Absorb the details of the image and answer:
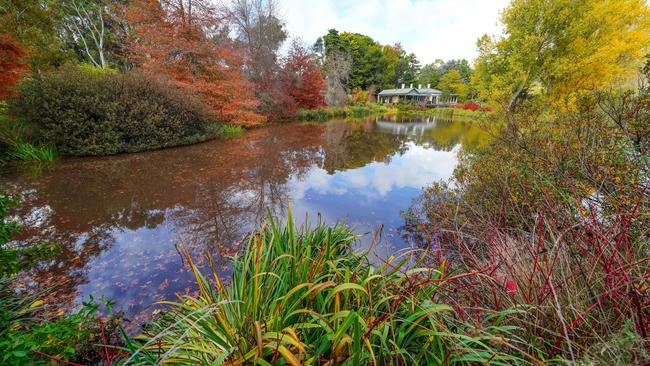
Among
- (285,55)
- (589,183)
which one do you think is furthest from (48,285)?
(285,55)

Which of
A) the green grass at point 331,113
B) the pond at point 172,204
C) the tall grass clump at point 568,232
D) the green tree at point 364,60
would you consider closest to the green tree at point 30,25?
the pond at point 172,204

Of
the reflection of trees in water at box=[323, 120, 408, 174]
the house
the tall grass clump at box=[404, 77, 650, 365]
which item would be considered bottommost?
the reflection of trees in water at box=[323, 120, 408, 174]

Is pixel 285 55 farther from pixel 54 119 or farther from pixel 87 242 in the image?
pixel 87 242

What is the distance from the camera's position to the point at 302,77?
22.7 m

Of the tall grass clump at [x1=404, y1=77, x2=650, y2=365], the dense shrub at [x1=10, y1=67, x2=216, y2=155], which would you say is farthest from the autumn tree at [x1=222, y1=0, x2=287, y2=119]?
the tall grass clump at [x1=404, y1=77, x2=650, y2=365]

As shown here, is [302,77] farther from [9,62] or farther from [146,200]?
[146,200]

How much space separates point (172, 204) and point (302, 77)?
20.4 metres

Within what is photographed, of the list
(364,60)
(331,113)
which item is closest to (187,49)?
(331,113)

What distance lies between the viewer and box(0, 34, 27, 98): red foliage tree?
6.16m

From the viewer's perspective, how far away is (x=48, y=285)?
8.75 feet

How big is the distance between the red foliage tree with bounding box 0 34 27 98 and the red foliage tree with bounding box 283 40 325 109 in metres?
15.6

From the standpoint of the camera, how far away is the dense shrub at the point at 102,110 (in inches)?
273

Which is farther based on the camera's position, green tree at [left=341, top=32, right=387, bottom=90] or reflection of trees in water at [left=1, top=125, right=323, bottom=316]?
green tree at [left=341, top=32, right=387, bottom=90]

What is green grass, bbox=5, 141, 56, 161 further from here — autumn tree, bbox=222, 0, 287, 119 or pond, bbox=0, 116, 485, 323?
autumn tree, bbox=222, 0, 287, 119
